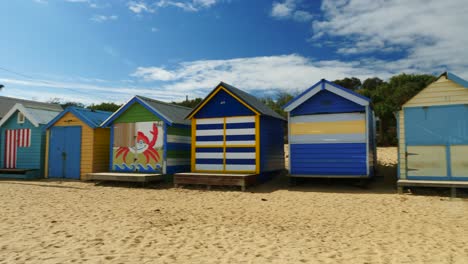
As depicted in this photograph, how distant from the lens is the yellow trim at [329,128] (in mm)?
11180

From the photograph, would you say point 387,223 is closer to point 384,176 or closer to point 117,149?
point 384,176

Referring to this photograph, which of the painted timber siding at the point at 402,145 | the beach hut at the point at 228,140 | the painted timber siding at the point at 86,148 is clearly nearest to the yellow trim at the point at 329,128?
the painted timber siding at the point at 402,145

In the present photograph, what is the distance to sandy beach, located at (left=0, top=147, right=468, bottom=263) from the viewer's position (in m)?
4.75

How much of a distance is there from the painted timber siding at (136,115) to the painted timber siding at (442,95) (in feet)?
31.6

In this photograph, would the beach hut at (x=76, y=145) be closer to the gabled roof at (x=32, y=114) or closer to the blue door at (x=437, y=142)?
the gabled roof at (x=32, y=114)

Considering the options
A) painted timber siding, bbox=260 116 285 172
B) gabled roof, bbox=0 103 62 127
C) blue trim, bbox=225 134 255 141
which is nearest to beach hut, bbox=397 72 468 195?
painted timber siding, bbox=260 116 285 172

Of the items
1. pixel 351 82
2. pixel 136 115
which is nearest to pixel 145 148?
pixel 136 115

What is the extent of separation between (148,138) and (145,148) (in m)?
0.44

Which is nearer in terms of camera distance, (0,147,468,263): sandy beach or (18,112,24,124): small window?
(0,147,468,263): sandy beach

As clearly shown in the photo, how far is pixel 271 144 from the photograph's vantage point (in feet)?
44.7

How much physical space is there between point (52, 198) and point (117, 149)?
4.68 meters

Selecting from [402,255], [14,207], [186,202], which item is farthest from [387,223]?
[14,207]

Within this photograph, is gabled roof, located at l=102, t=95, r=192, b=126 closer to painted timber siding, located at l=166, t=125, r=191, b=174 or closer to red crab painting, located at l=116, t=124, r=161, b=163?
painted timber siding, located at l=166, t=125, r=191, b=174

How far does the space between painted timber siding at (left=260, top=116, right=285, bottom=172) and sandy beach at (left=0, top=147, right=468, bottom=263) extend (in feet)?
7.36
